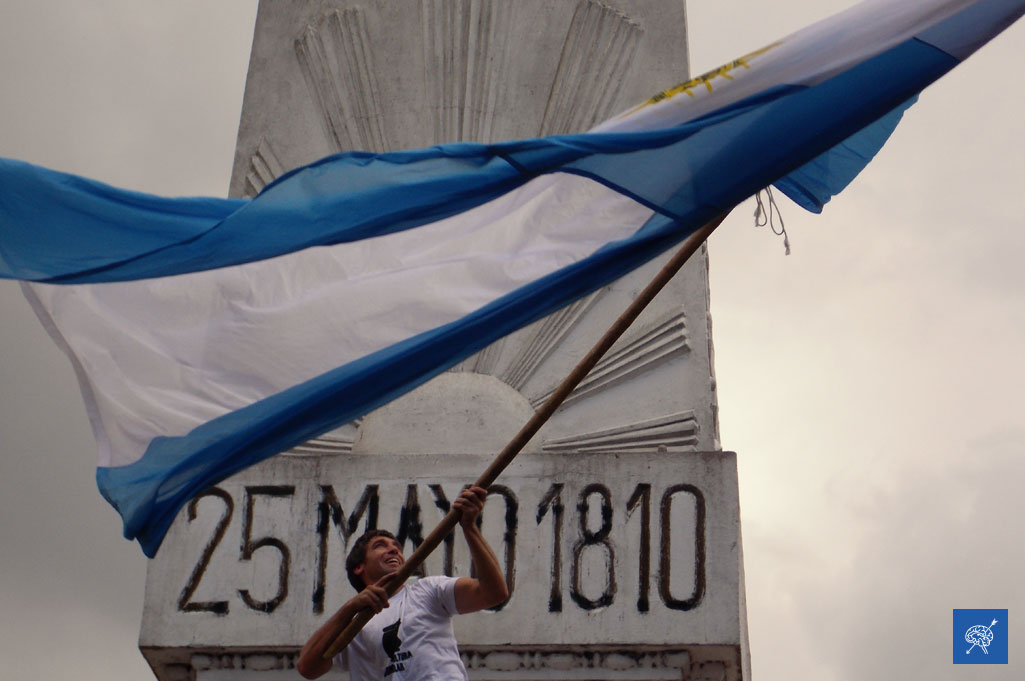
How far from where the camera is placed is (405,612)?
792cm

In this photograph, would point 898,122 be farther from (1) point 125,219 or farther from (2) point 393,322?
(1) point 125,219

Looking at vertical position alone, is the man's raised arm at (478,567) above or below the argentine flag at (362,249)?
below

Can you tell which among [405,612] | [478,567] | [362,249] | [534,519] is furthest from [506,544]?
[478,567]

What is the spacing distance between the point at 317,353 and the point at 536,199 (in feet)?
3.99

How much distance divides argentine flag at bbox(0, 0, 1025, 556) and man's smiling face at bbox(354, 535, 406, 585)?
654 mm

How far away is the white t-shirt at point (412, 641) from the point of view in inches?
306

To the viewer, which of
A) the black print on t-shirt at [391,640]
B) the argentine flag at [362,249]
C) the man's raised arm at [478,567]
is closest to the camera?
the man's raised arm at [478,567]

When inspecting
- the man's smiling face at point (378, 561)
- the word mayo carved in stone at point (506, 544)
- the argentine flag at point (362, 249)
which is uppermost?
the argentine flag at point (362, 249)

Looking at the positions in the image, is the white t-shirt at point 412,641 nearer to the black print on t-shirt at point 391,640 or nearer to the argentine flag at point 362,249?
the black print on t-shirt at point 391,640

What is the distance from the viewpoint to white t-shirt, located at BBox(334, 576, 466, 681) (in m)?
7.76

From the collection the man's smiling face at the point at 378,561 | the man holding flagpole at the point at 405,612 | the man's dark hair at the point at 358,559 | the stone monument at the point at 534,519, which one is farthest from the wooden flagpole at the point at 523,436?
the stone monument at the point at 534,519

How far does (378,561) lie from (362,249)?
1.48 m

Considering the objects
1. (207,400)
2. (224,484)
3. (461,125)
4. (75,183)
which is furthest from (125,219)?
(461,125)

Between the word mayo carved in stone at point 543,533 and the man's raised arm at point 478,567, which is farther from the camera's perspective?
the word mayo carved in stone at point 543,533
